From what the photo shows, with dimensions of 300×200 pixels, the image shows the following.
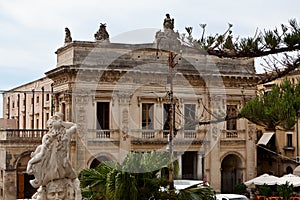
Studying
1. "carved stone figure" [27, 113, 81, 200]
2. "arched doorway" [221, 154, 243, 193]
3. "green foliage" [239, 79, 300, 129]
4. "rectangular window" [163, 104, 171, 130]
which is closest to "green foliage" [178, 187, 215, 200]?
"green foliage" [239, 79, 300, 129]

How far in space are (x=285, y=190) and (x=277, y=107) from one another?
14244 mm

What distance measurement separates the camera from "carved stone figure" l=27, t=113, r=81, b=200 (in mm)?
10555

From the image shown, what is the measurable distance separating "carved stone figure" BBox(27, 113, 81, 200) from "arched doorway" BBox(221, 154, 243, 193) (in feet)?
70.0

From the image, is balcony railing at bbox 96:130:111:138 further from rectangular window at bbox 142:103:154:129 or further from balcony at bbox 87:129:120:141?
rectangular window at bbox 142:103:154:129

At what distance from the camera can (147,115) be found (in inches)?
1145

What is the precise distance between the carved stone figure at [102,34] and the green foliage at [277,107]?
17104 mm

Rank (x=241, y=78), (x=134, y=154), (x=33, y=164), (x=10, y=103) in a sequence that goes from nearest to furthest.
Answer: (x=33, y=164)
(x=134, y=154)
(x=241, y=78)
(x=10, y=103)

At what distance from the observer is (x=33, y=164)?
10.5 meters

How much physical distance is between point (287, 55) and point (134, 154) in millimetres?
4193

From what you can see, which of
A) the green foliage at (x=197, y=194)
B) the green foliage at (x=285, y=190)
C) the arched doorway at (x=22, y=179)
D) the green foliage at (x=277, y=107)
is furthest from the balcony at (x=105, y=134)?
the green foliage at (x=277, y=107)

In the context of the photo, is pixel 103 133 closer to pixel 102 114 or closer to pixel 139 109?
pixel 102 114

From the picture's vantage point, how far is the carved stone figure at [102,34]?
28.0 meters

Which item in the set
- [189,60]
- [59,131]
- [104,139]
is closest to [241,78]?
[189,60]

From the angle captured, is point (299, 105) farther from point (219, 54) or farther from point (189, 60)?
point (189, 60)
